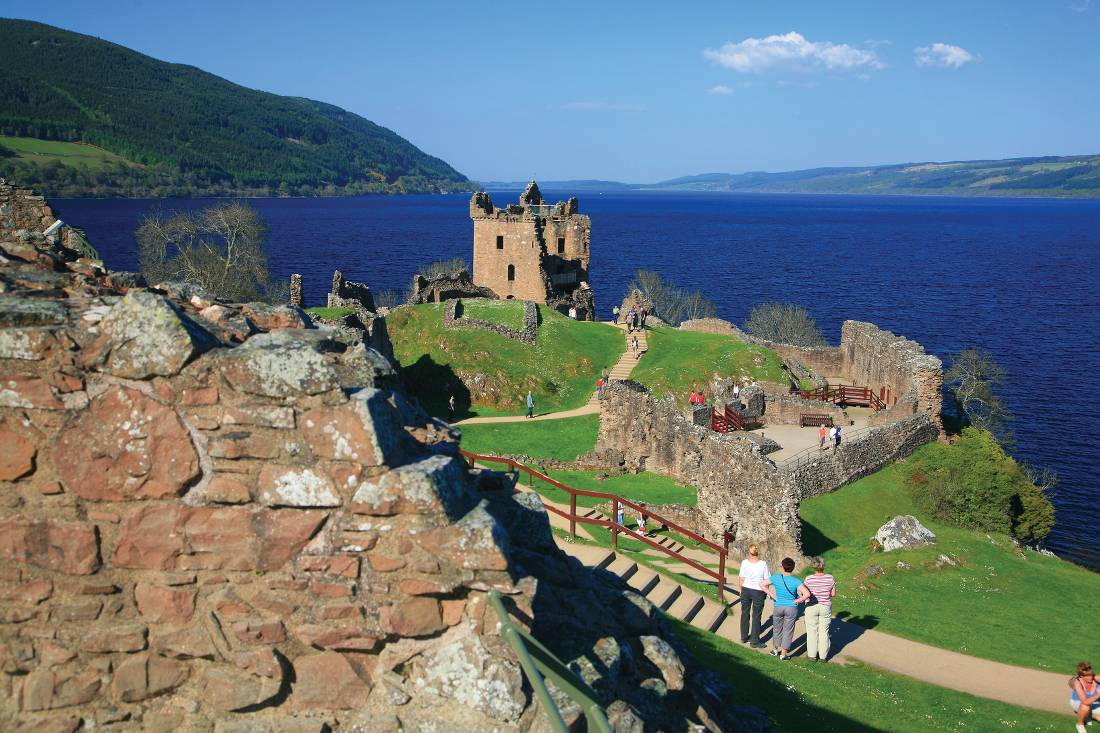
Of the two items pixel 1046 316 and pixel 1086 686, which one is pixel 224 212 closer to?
pixel 1086 686

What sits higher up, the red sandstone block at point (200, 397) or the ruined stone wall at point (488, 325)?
the red sandstone block at point (200, 397)

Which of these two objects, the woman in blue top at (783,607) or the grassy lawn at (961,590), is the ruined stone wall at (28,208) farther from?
the grassy lawn at (961,590)

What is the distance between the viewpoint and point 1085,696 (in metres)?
14.6

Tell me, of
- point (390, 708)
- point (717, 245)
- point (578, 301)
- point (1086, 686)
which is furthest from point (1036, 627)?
point (717, 245)

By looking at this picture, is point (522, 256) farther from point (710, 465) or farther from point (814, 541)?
point (814, 541)

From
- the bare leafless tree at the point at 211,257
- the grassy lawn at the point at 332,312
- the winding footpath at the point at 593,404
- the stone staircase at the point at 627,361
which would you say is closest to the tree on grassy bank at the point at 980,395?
the stone staircase at the point at 627,361

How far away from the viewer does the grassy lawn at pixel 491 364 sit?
42781 millimetres

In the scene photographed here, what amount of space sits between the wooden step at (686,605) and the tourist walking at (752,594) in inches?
54.3

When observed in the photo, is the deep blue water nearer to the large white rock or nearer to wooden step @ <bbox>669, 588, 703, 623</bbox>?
Result: the large white rock

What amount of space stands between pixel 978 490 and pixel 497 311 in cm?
2745

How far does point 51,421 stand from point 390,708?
10.3 feet

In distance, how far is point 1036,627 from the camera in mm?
21016

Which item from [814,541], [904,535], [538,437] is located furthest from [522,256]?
[904,535]

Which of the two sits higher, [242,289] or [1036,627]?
[242,289]
